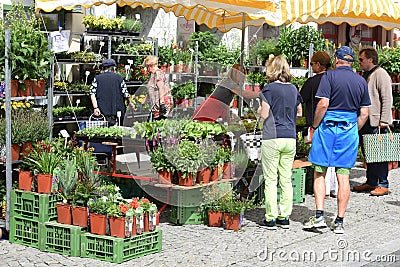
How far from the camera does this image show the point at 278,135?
847 cm

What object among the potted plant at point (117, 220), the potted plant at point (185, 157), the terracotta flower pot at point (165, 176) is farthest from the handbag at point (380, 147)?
the potted plant at point (117, 220)

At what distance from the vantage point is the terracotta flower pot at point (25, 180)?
7719 millimetres

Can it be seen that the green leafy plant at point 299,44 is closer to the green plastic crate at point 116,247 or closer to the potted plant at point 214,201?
the potted plant at point 214,201

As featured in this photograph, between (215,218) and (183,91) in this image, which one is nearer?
(215,218)

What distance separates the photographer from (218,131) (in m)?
8.70

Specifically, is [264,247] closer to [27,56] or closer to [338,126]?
[338,126]

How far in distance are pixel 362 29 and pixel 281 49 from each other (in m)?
9.61

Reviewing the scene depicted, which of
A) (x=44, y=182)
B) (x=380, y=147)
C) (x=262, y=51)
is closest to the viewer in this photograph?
(x=44, y=182)

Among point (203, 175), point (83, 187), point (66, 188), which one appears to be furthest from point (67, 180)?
point (203, 175)

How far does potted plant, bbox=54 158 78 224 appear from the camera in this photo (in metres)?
7.44

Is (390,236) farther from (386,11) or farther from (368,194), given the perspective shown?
(386,11)

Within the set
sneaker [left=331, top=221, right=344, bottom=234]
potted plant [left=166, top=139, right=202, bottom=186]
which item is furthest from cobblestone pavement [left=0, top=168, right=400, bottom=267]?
potted plant [left=166, top=139, right=202, bottom=186]

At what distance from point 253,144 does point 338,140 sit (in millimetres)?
1127

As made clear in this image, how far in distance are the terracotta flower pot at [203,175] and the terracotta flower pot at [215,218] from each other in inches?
14.3
